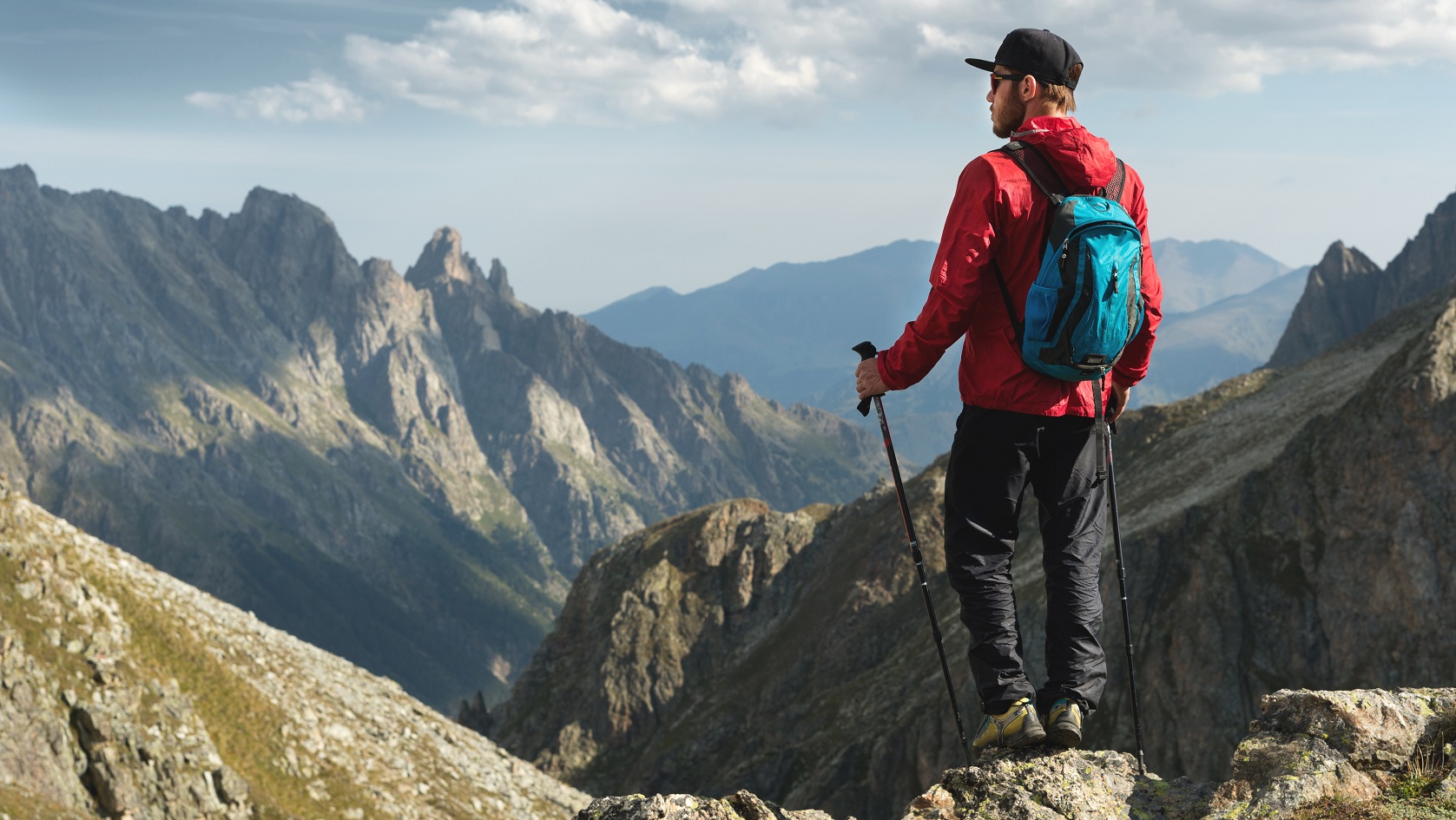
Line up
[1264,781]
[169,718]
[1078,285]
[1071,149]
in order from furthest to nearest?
[169,718], [1071,149], [1264,781], [1078,285]

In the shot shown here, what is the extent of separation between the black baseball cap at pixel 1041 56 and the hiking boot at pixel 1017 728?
5.38 metres

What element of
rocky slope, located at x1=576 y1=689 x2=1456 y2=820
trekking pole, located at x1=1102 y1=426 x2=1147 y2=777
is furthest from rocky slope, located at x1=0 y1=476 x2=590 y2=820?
trekking pole, located at x1=1102 y1=426 x2=1147 y2=777

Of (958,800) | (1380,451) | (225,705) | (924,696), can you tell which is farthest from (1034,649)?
(958,800)

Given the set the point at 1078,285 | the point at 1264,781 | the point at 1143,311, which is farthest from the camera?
the point at 1143,311

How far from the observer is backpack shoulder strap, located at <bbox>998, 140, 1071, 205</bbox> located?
8.41 m

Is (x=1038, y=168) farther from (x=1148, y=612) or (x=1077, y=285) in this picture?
(x=1148, y=612)

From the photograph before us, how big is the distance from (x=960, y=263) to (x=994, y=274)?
52 cm

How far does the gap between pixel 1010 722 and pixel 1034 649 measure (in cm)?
5300

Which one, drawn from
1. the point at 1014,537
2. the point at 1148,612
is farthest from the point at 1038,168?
the point at 1148,612

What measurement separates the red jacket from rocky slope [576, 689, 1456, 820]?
3188mm

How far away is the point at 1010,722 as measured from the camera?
349 inches

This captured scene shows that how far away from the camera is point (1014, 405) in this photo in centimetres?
867

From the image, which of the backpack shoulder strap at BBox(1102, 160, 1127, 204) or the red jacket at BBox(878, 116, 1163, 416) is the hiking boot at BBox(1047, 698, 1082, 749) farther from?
the backpack shoulder strap at BBox(1102, 160, 1127, 204)

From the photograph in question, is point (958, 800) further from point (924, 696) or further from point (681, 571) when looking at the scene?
point (681, 571)
